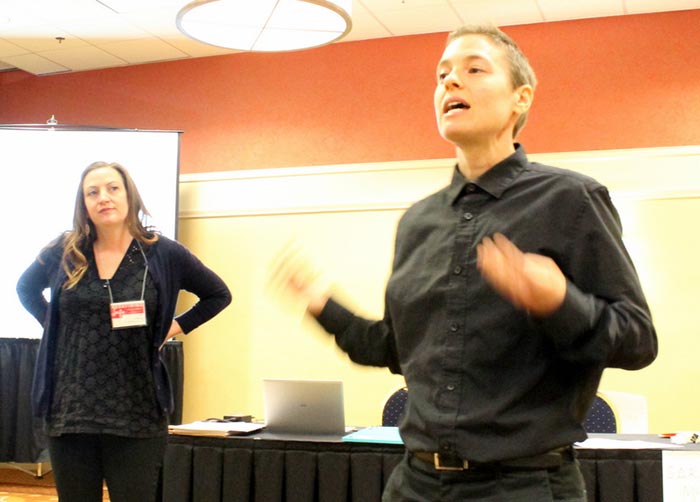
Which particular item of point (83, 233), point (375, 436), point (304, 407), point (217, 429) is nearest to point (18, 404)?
point (217, 429)

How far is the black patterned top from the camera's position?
2.48 meters

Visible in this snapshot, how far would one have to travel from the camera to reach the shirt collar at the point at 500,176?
1343 mm

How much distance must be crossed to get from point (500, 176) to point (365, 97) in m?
→ 4.78

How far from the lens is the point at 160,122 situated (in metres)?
6.58

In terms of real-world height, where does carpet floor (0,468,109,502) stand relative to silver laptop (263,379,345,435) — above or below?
below

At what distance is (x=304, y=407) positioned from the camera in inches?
128

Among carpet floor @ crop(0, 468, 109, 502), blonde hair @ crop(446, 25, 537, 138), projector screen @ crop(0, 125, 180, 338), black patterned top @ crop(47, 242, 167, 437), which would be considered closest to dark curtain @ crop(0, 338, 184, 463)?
carpet floor @ crop(0, 468, 109, 502)

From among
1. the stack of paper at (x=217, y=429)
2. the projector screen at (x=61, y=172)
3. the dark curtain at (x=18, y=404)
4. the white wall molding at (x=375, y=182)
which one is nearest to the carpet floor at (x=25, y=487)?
the dark curtain at (x=18, y=404)

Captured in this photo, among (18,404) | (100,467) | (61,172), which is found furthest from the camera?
(61,172)

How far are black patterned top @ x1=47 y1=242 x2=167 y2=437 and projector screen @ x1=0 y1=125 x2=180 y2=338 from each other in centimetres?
315

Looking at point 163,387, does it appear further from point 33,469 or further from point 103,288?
point 33,469

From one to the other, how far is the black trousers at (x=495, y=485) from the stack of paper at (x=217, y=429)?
2010 mm

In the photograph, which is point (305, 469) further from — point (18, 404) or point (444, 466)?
point (18, 404)

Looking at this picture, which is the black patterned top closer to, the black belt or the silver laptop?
the silver laptop
